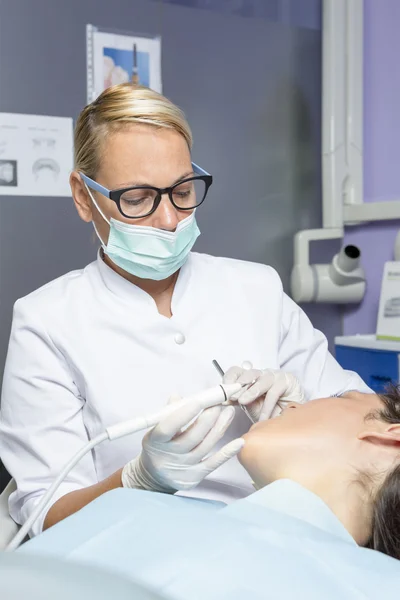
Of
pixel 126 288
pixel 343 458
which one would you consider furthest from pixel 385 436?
pixel 126 288

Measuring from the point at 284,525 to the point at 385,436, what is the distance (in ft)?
0.81

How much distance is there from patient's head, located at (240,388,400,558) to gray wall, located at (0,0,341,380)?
4.72 feet

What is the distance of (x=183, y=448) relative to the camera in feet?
3.71

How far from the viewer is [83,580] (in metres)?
0.61

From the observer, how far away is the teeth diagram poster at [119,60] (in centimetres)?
252

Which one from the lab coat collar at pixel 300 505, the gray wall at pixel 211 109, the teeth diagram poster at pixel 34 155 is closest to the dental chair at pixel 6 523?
the lab coat collar at pixel 300 505

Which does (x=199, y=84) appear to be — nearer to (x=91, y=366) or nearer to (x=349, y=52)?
(x=349, y=52)

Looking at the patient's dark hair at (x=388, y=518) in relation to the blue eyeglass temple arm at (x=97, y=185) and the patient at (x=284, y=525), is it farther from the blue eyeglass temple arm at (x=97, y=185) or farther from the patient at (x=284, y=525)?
the blue eyeglass temple arm at (x=97, y=185)

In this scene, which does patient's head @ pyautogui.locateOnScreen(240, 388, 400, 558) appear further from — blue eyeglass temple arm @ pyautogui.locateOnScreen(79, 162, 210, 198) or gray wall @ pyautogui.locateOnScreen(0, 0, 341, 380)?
gray wall @ pyautogui.locateOnScreen(0, 0, 341, 380)

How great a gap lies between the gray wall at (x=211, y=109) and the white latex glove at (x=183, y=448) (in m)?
1.33

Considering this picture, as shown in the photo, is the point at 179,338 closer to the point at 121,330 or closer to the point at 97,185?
the point at 121,330

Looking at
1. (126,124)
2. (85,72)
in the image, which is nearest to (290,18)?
(85,72)

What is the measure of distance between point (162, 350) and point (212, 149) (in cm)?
149

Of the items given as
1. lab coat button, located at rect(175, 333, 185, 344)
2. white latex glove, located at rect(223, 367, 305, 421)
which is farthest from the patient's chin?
lab coat button, located at rect(175, 333, 185, 344)
